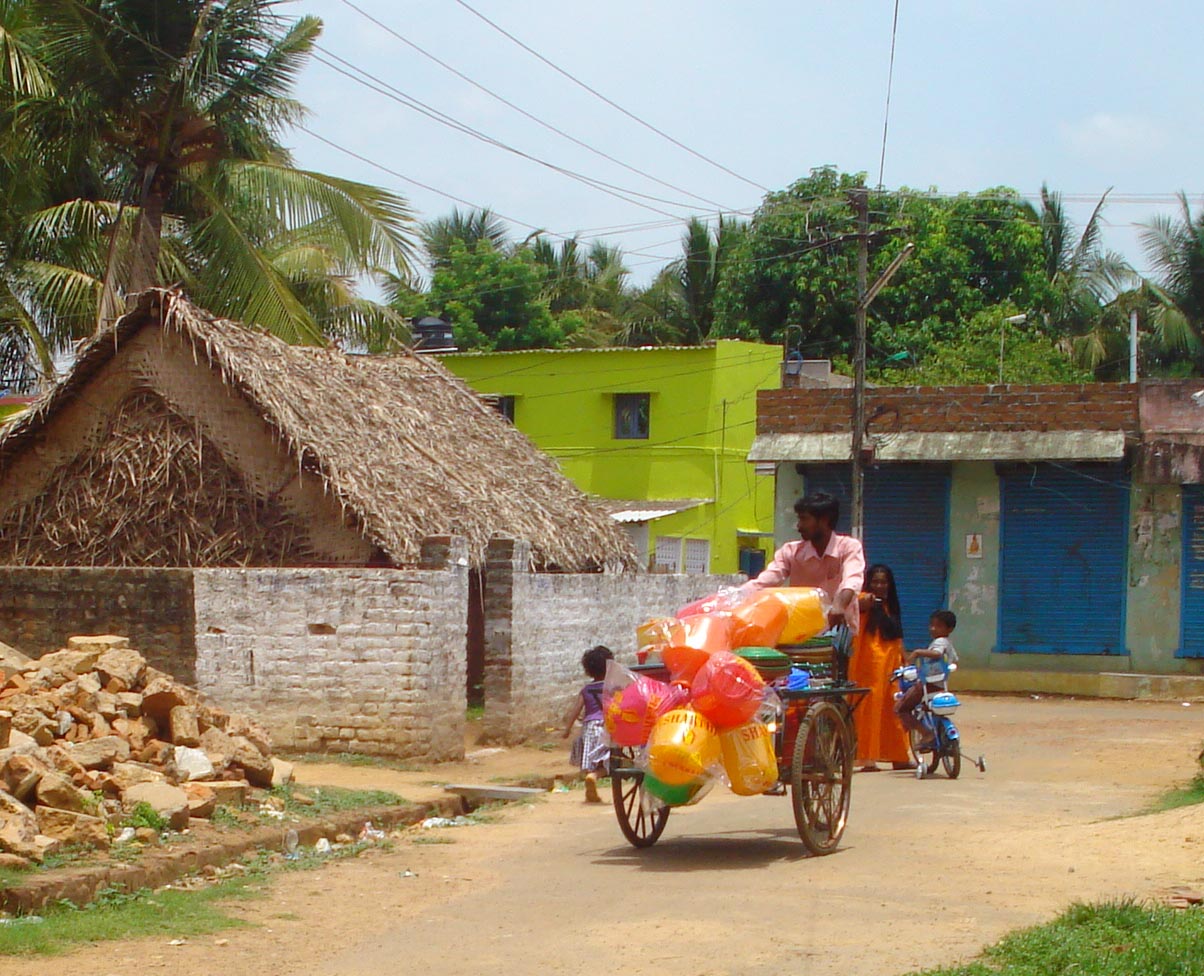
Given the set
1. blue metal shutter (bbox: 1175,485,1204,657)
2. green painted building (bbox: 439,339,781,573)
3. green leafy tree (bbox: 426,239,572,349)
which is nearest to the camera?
blue metal shutter (bbox: 1175,485,1204,657)

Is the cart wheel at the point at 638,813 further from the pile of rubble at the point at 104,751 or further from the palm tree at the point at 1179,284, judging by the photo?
the palm tree at the point at 1179,284

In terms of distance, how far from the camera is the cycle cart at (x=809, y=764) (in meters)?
7.96

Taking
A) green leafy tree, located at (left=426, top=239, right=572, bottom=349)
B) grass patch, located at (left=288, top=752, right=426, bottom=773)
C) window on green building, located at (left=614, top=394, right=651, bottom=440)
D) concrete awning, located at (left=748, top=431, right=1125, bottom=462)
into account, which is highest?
green leafy tree, located at (left=426, top=239, right=572, bottom=349)

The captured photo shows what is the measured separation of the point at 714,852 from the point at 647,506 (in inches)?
1086

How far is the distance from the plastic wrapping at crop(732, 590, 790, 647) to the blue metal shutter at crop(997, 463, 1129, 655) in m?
14.8

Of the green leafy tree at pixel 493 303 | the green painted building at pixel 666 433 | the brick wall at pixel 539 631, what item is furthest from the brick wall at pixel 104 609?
the green leafy tree at pixel 493 303

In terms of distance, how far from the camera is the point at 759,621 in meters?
8.02

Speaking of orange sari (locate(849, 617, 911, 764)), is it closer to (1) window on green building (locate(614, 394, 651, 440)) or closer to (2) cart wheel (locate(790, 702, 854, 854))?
(2) cart wheel (locate(790, 702, 854, 854))

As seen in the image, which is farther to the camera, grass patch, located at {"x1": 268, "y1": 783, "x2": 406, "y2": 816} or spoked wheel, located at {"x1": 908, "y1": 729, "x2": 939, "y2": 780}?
spoked wheel, located at {"x1": 908, "y1": 729, "x2": 939, "y2": 780}

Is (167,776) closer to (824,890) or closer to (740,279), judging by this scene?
(824,890)

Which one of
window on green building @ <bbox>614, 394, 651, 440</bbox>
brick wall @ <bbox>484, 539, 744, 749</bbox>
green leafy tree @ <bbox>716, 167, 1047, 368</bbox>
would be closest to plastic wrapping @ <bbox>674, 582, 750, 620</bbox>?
brick wall @ <bbox>484, 539, 744, 749</bbox>

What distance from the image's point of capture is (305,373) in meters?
17.0

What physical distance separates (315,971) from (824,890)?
2444 millimetres

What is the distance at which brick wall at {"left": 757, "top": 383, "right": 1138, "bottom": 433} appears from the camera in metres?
21.6
